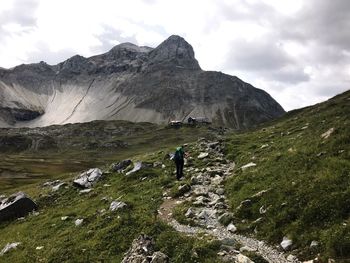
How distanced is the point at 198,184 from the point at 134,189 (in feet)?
19.0

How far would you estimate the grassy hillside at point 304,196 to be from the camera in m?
20.1

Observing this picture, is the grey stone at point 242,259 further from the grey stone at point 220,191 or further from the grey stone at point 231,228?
the grey stone at point 220,191

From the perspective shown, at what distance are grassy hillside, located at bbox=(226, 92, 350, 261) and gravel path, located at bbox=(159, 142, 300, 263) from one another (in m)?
0.80

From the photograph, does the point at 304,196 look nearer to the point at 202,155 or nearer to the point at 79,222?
the point at 79,222

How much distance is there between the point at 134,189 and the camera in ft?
126

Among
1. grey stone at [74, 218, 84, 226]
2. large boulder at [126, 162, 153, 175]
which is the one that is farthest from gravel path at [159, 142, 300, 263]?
grey stone at [74, 218, 84, 226]

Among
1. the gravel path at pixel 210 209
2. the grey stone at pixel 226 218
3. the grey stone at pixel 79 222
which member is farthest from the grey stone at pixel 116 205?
the grey stone at pixel 226 218

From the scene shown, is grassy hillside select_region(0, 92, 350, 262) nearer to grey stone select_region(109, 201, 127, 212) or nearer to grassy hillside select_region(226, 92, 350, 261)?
grassy hillside select_region(226, 92, 350, 261)

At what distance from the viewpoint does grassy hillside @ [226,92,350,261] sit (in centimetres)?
2008

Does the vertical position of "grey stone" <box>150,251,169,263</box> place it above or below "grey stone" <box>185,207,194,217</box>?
below

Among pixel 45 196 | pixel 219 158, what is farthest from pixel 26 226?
pixel 219 158

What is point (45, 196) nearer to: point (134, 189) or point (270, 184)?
point (134, 189)

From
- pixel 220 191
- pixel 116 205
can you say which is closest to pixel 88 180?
pixel 116 205

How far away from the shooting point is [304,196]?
23719 mm
